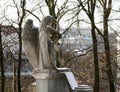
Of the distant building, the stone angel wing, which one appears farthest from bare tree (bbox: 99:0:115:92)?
the stone angel wing

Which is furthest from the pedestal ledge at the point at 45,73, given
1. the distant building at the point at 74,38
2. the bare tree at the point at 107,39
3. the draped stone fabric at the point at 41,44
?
the distant building at the point at 74,38

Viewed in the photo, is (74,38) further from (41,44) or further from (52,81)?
(52,81)

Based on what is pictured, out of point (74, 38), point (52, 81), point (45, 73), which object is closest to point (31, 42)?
point (45, 73)

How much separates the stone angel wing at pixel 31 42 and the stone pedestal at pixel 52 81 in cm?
46

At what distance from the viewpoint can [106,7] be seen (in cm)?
2011

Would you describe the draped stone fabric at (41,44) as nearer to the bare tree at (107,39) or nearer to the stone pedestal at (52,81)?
the stone pedestal at (52,81)

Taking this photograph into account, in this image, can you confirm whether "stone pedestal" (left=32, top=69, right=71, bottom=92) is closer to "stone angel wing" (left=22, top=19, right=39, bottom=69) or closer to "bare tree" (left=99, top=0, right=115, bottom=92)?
"stone angel wing" (left=22, top=19, right=39, bottom=69)

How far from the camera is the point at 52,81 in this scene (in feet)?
31.8

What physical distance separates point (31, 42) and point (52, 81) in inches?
52.8

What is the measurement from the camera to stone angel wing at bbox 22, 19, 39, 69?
32.8ft

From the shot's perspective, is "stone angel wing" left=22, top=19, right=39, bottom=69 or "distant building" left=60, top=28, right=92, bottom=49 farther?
"distant building" left=60, top=28, right=92, bottom=49

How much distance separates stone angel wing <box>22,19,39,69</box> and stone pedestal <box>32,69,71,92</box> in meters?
0.46

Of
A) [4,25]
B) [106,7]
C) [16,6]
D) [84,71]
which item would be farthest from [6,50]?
[106,7]

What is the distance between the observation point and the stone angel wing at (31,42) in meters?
10.0
